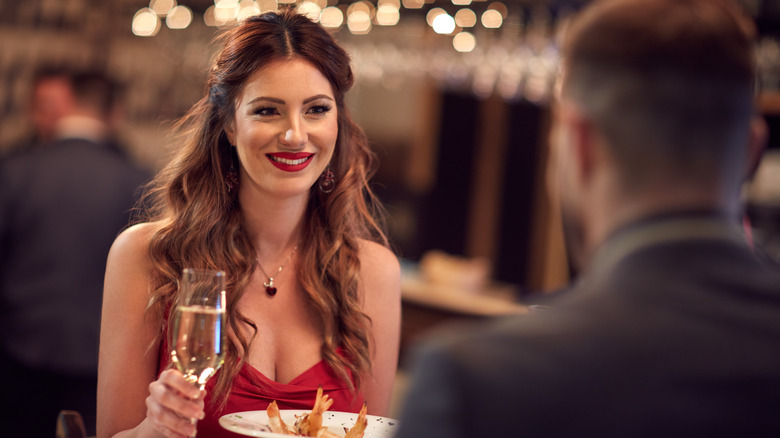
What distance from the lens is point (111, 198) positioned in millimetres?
4133

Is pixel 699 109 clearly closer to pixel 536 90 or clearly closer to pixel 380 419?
pixel 380 419

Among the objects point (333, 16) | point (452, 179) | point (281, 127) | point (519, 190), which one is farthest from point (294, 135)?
point (452, 179)

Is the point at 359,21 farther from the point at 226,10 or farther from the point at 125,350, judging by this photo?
the point at 125,350

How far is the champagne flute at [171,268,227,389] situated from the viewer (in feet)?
4.88

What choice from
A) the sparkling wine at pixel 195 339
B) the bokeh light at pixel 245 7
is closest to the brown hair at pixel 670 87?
the sparkling wine at pixel 195 339

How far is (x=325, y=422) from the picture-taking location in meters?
1.81

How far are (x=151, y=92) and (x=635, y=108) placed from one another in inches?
302

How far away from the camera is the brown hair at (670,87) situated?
2.91 ft

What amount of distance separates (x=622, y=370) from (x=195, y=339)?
898 millimetres

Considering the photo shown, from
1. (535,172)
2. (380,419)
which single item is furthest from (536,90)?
(380,419)

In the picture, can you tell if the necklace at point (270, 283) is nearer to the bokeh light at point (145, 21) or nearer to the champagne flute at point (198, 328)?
the champagne flute at point (198, 328)

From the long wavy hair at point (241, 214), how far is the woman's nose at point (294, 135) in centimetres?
18

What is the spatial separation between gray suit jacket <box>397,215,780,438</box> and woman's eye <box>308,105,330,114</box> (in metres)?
1.40

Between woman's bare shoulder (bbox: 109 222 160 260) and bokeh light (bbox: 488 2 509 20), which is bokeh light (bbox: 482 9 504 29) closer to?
bokeh light (bbox: 488 2 509 20)
